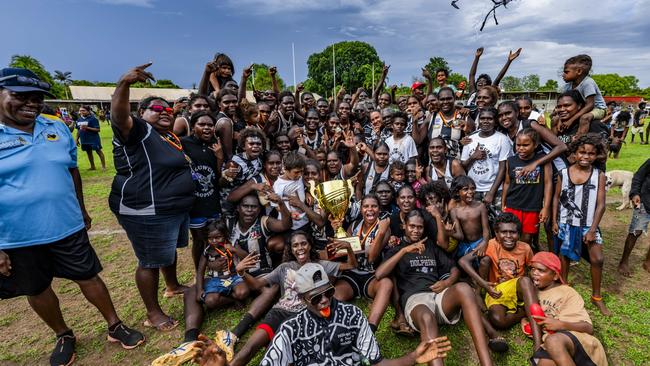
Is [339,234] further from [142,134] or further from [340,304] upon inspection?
[142,134]

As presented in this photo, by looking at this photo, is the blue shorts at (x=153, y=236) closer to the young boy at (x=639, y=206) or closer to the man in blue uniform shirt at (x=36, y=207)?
the man in blue uniform shirt at (x=36, y=207)

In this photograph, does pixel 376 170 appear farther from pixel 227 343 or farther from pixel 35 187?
pixel 35 187

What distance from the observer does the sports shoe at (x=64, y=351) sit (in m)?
3.07

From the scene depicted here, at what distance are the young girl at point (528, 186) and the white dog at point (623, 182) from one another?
4.06 m

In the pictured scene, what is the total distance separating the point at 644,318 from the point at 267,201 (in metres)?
4.15

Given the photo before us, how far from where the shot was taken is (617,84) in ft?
291

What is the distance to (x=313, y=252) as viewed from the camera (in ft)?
12.8

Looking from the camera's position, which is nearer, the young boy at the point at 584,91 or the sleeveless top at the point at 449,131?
the young boy at the point at 584,91

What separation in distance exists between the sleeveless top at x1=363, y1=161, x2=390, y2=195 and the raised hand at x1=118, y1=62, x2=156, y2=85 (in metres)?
2.95

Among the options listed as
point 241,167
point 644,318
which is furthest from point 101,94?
point 644,318

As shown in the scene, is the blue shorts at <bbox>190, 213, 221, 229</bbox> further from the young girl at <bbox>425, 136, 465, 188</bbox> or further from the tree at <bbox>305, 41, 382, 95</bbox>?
the tree at <bbox>305, 41, 382, 95</bbox>

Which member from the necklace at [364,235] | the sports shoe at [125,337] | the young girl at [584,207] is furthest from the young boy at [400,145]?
the sports shoe at [125,337]

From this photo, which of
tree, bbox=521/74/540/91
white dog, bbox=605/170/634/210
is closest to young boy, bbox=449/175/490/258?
white dog, bbox=605/170/634/210

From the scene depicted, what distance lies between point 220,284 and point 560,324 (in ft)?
10.6
